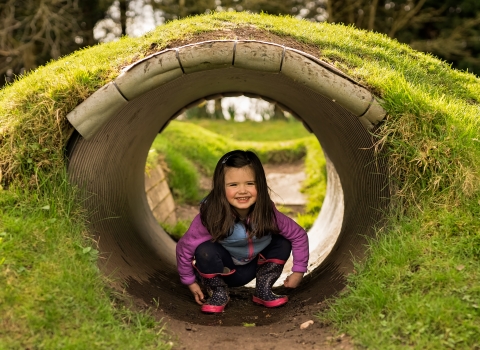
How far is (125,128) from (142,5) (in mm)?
13266

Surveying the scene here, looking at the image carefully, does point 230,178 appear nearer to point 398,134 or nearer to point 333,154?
point 398,134

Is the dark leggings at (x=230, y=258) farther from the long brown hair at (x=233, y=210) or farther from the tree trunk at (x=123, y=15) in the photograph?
the tree trunk at (x=123, y=15)

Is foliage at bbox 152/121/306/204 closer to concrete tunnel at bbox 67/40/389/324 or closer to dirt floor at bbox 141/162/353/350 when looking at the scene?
concrete tunnel at bbox 67/40/389/324

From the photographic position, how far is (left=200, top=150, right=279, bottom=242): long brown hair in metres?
4.37

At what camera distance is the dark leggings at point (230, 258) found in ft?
14.4

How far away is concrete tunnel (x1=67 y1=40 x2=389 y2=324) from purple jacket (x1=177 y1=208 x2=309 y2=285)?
0.25 meters

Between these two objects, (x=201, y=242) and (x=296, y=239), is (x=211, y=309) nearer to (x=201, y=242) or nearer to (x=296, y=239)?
(x=201, y=242)

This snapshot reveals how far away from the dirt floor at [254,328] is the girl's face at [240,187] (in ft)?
2.66

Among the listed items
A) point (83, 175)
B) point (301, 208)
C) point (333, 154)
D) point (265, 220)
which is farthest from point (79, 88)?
point (301, 208)

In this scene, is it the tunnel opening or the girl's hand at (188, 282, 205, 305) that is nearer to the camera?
the girl's hand at (188, 282, 205, 305)

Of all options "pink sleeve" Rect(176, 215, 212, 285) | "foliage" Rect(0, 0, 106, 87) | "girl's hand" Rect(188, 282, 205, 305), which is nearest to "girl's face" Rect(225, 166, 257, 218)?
"pink sleeve" Rect(176, 215, 212, 285)

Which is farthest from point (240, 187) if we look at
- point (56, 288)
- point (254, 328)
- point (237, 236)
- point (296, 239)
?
point (56, 288)

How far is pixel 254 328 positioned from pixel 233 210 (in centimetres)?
90

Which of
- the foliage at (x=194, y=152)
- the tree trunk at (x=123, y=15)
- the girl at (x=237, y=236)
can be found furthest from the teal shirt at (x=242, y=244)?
the tree trunk at (x=123, y=15)
